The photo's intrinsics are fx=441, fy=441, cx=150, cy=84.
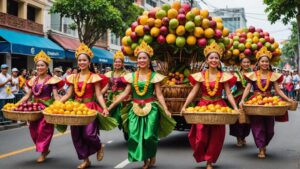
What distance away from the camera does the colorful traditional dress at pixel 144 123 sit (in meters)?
6.92

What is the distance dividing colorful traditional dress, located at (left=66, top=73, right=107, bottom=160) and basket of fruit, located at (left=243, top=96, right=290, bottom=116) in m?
2.64

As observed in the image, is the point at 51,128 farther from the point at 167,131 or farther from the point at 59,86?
the point at 167,131

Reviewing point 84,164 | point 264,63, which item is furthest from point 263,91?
point 84,164

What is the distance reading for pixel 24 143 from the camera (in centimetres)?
1020

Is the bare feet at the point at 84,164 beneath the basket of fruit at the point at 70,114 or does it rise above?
beneath

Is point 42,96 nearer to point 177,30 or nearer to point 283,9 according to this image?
point 177,30

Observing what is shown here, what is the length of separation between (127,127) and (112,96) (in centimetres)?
256

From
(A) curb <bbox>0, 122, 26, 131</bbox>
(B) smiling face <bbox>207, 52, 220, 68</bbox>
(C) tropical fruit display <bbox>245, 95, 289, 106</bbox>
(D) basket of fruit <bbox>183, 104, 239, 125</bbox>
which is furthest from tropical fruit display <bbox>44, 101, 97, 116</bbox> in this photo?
(A) curb <bbox>0, 122, 26, 131</bbox>

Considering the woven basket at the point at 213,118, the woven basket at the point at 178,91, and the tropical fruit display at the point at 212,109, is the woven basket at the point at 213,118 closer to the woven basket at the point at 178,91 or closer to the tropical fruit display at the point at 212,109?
the tropical fruit display at the point at 212,109

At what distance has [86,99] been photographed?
7.34 metres

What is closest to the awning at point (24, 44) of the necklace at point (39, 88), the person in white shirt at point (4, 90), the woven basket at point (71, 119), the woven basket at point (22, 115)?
the person in white shirt at point (4, 90)

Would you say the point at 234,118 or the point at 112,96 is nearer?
the point at 234,118

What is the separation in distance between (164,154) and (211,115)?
2.42 meters

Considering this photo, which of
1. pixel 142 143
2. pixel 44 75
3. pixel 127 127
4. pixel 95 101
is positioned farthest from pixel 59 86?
pixel 142 143
